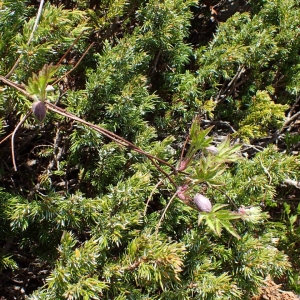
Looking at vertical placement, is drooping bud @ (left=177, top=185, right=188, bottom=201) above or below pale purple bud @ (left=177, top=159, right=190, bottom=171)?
below

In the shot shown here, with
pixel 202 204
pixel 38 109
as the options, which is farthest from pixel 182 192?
pixel 38 109

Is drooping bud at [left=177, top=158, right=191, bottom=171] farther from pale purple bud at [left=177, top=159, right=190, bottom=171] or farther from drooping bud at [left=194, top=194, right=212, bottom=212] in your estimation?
drooping bud at [left=194, top=194, right=212, bottom=212]

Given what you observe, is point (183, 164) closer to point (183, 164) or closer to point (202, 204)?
point (183, 164)

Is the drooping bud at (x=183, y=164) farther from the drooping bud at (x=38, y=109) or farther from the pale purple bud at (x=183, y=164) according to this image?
the drooping bud at (x=38, y=109)

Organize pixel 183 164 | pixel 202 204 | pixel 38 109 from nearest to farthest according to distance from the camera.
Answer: pixel 38 109 < pixel 202 204 < pixel 183 164

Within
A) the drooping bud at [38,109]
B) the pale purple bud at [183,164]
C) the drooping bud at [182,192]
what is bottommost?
the drooping bud at [182,192]

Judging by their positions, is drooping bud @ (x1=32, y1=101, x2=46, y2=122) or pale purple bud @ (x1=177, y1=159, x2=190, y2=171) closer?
drooping bud @ (x1=32, y1=101, x2=46, y2=122)

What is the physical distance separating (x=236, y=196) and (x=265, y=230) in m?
0.34

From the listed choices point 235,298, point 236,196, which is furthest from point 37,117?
point 235,298

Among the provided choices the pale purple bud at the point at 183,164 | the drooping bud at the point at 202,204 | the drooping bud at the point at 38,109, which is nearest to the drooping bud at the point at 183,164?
the pale purple bud at the point at 183,164

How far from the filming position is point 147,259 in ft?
5.36

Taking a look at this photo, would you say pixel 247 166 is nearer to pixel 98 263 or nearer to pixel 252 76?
pixel 252 76

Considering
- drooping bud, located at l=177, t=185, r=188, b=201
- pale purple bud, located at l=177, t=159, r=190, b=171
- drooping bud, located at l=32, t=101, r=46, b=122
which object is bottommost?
drooping bud, located at l=177, t=185, r=188, b=201

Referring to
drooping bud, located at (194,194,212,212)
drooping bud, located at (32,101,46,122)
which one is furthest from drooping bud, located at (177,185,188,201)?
drooping bud, located at (32,101,46,122)
